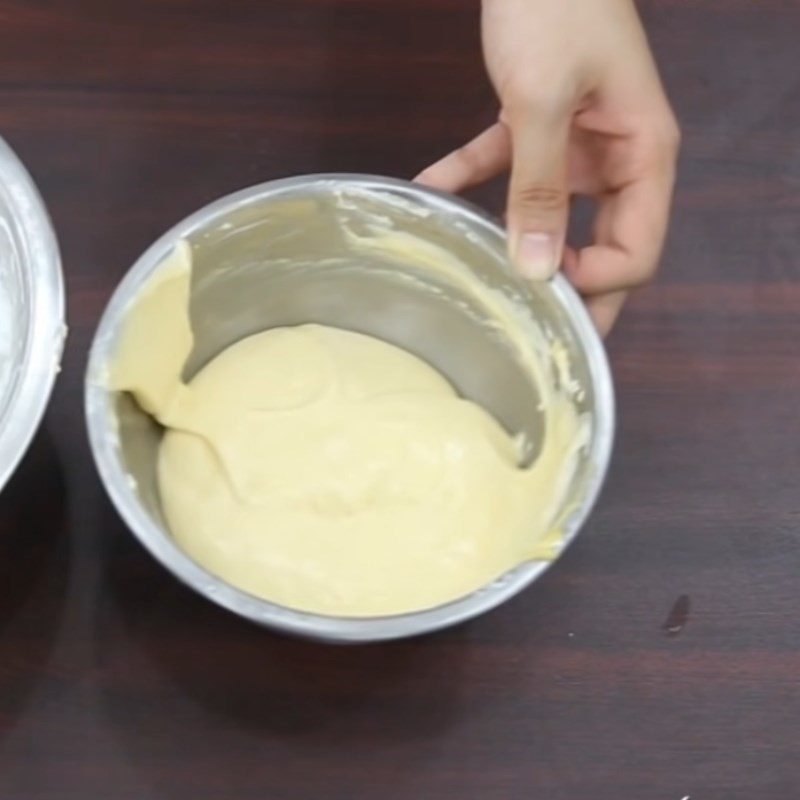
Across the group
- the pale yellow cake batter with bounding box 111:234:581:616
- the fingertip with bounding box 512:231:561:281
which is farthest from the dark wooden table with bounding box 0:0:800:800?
the fingertip with bounding box 512:231:561:281

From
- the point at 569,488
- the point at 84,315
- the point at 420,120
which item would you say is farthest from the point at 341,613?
the point at 420,120

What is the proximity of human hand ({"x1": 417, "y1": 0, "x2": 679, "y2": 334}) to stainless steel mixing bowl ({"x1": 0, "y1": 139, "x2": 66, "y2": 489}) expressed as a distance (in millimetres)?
280

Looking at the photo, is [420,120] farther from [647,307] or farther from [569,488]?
[569,488]

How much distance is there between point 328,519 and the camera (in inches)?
30.1

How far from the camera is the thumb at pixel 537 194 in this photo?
0.68 metres

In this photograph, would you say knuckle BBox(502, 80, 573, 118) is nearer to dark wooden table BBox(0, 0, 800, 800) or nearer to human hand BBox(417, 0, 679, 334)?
human hand BBox(417, 0, 679, 334)

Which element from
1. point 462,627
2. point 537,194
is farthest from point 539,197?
Result: point 462,627

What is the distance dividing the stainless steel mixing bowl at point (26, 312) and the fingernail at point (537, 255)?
0.29m

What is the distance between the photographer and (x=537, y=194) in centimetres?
69

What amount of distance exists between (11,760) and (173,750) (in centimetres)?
10

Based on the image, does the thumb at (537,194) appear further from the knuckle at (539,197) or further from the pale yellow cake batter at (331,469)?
the pale yellow cake batter at (331,469)

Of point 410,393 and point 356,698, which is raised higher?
point 410,393

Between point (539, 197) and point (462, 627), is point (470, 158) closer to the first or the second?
point (539, 197)

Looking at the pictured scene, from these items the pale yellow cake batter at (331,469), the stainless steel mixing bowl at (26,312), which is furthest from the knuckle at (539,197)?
the stainless steel mixing bowl at (26,312)
